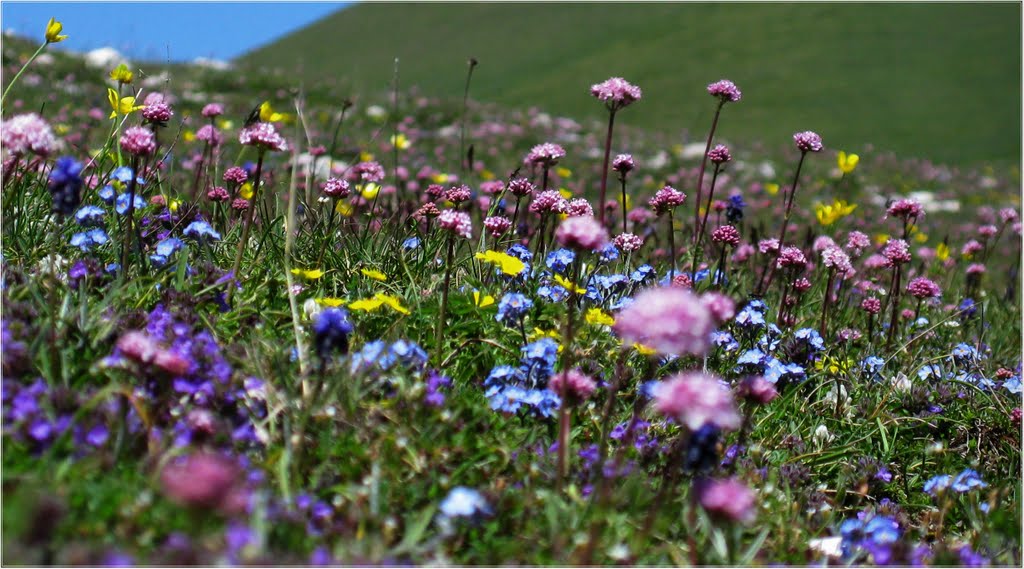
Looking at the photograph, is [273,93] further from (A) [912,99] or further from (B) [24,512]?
(A) [912,99]

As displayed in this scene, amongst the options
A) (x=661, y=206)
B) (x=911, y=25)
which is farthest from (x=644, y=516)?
(x=911, y=25)

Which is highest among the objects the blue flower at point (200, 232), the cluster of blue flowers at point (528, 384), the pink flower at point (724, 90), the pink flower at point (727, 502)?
the pink flower at point (724, 90)

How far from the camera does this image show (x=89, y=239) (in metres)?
3.28

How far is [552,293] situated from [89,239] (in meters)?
1.83

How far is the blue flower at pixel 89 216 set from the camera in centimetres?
337

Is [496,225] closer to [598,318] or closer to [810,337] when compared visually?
[598,318]

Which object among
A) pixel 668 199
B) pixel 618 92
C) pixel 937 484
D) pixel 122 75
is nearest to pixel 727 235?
pixel 668 199

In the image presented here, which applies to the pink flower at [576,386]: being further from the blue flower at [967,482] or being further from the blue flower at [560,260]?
the blue flower at [967,482]

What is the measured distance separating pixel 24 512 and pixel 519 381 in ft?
5.19

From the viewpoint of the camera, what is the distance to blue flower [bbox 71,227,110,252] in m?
3.25

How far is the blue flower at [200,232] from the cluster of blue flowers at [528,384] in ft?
4.40

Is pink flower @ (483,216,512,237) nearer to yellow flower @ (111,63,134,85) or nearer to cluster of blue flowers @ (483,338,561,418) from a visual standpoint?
cluster of blue flowers @ (483,338,561,418)

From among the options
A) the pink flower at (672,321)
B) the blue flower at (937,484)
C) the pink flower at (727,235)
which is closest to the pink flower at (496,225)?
the pink flower at (727,235)

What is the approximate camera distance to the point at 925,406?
144 inches
